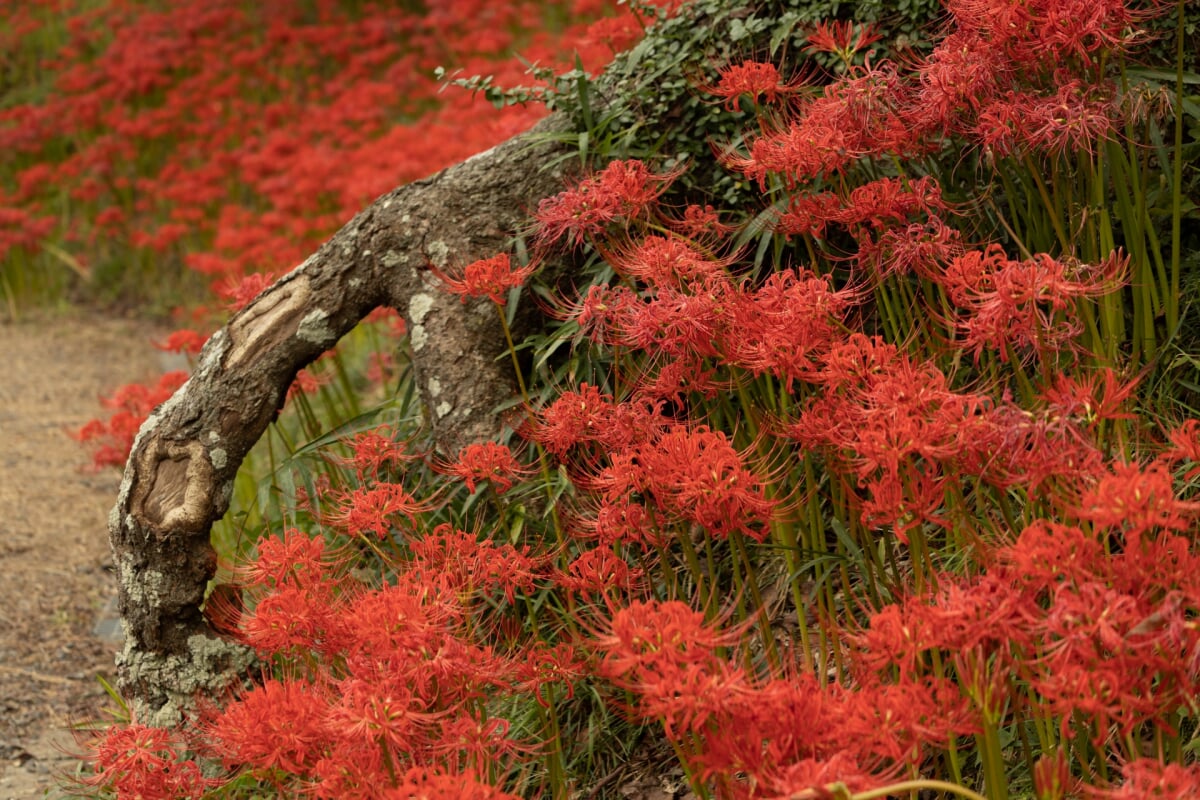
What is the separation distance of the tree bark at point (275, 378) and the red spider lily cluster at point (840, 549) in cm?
40

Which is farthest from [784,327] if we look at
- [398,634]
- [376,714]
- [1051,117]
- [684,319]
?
[376,714]

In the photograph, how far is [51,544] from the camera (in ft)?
17.4

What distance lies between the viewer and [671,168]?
Result: 3.51 metres

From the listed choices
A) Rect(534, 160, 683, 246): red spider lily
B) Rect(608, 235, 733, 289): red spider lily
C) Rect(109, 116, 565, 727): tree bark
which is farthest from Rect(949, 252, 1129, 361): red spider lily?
Rect(109, 116, 565, 727): tree bark

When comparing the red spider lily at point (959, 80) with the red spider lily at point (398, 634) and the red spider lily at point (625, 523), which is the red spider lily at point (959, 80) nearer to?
the red spider lily at point (625, 523)

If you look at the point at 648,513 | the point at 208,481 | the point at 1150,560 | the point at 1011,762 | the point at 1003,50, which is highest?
the point at 1003,50

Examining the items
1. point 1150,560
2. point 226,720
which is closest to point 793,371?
point 1150,560

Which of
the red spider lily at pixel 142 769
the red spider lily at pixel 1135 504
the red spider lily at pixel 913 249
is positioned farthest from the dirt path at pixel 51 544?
the red spider lily at pixel 1135 504

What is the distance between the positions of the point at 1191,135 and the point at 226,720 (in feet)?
8.78

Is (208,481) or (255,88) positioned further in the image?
(255,88)

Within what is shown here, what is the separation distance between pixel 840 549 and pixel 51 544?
154 inches

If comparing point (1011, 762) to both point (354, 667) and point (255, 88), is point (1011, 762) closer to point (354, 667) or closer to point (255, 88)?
point (354, 667)

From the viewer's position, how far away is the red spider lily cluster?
158 centimetres

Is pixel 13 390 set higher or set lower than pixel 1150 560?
lower
